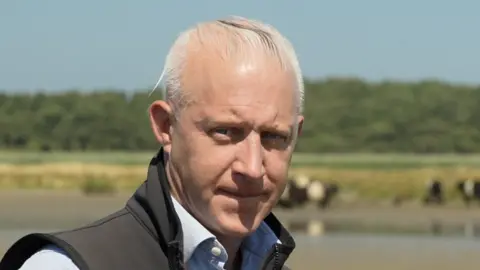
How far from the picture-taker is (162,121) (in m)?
2.67

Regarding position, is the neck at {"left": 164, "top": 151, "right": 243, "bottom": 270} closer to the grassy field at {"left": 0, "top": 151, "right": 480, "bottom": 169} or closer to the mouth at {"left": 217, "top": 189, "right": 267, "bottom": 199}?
the mouth at {"left": 217, "top": 189, "right": 267, "bottom": 199}

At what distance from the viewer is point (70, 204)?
1651 inches

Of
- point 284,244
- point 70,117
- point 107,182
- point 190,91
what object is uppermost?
point 190,91

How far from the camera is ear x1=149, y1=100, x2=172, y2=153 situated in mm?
2652

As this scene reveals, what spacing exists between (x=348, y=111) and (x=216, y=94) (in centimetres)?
9576

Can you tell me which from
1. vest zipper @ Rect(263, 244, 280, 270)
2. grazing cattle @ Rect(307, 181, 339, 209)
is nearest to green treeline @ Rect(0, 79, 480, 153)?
grazing cattle @ Rect(307, 181, 339, 209)

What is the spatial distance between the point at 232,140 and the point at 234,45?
0.70 feet

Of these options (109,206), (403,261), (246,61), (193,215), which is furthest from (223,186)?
(109,206)

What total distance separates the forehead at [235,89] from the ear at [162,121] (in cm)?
9

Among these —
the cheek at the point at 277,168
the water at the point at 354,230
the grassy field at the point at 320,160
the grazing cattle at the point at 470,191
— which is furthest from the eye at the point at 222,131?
the grassy field at the point at 320,160

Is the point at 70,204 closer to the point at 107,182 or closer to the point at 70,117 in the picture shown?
the point at 107,182

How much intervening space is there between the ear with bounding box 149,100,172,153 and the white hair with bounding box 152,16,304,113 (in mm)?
26

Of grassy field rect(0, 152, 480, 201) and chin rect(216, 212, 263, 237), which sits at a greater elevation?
chin rect(216, 212, 263, 237)

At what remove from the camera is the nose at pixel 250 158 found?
253cm
